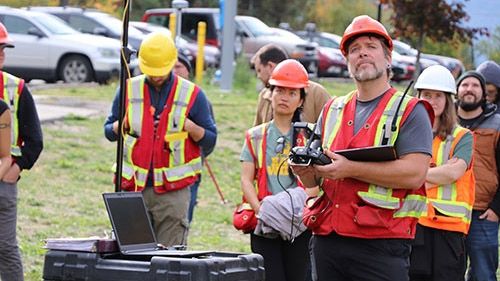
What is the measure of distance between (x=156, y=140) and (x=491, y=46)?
37.5 ft

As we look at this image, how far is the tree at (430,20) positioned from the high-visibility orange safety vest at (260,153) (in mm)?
9932

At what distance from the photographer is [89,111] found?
19.5 metres

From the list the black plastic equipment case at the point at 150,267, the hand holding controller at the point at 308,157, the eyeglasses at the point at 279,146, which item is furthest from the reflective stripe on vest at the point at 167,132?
the black plastic equipment case at the point at 150,267

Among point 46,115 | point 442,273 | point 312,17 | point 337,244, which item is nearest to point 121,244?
point 337,244

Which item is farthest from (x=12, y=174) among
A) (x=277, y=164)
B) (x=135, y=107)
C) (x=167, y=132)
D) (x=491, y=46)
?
(x=491, y=46)

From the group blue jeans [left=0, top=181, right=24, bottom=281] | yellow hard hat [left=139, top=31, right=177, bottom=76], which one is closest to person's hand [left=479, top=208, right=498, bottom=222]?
yellow hard hat [left=139, top=31, right=177, bottom=76]

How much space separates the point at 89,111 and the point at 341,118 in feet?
45.4

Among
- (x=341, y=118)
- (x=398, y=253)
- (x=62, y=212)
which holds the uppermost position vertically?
(x=341, y=118)

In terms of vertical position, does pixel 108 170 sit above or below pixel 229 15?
below

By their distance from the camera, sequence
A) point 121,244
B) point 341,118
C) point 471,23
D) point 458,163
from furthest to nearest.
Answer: point 471,23 → point 458,163 → point 341,118 → point 121,244

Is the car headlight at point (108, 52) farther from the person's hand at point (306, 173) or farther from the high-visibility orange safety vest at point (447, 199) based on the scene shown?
the person's hand at point (306, 173)

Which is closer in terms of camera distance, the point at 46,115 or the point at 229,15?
the point at 46,115

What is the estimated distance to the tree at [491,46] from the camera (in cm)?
1780

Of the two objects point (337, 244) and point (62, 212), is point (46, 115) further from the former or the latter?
point (337, 244)
